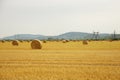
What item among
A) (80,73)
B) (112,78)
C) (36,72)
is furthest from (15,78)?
(112,78)

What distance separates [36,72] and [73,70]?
4.95 ft

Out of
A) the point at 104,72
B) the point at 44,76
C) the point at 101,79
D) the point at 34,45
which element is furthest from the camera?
the point at 34,45

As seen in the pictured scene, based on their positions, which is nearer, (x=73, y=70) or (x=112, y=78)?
(x=112, y=78)

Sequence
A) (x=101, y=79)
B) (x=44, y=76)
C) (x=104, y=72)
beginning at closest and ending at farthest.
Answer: (x=101, y=79)
(x=44, y=76)
(x=104, y=72)

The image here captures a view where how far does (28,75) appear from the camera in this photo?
9773 millimetres

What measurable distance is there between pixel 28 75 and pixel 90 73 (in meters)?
2.29

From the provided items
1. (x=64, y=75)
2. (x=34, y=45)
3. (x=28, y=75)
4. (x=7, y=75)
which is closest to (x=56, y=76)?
(x=64, y=75)

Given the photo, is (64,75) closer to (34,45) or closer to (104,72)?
(104,72)

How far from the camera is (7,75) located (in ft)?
32.2

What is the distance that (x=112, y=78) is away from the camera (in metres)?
9.10

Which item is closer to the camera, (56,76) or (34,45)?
(56,76)

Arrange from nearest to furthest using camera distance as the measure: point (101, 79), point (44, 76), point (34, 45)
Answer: point (101, 79), point (44, 76), point (34, 45)

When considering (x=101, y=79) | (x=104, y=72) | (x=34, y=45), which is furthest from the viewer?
(x=34, y=45)

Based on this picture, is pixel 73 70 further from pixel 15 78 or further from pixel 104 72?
pixel 15 78
